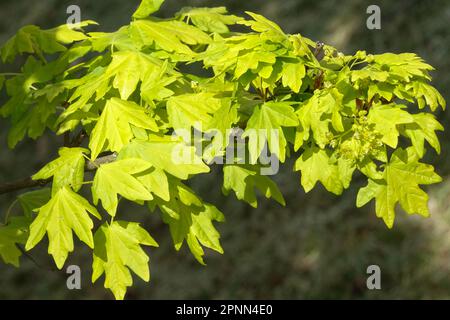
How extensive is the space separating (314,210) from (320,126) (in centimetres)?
362

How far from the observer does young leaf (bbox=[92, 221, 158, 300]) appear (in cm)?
220

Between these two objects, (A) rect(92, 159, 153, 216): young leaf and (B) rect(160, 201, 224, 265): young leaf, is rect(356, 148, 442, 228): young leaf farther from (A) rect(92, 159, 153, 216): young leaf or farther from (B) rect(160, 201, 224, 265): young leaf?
(A) rect(92, 159, 153, 216): young leaf

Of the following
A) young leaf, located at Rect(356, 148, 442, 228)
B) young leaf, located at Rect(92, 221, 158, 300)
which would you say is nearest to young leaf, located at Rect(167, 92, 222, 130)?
young leaf, located at Rect(92, 221, 158, 300)

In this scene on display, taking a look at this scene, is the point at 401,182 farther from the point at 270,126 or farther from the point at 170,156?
the point at 170,156

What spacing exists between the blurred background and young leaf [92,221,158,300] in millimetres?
2748

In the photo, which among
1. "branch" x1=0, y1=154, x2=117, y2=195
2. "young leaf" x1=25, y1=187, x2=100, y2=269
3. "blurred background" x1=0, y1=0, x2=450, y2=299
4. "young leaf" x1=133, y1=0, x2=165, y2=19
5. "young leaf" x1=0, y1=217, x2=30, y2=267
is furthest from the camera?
"blurred background" x1=0, y1=0, x2=450, y2=299

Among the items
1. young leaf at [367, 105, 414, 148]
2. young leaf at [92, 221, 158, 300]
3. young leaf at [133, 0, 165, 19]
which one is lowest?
young leaf at [92, 221, 158, 300]

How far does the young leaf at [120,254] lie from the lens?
2197 mm

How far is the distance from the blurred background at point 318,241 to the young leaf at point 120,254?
2748 mm

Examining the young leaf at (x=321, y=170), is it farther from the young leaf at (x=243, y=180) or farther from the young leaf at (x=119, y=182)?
the young leaf at (x=119, y=182)

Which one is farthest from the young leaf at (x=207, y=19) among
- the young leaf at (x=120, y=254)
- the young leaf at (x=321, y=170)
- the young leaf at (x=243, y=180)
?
the young leaf at (x=120, y=254)

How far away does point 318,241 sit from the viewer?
17.7ft
